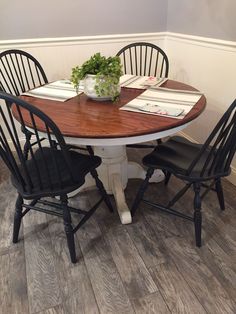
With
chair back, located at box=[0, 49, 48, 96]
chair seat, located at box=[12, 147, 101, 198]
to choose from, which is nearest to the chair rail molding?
chair back, located at box=[0, 49, 48, 96]

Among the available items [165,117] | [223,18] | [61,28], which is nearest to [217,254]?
[165,117]

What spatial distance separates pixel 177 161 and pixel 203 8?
141 cm

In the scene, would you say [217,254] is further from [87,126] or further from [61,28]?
[61,28]

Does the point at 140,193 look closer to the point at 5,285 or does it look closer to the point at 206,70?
the point at 5,285

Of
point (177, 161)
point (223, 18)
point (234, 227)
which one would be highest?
point (223, 18)

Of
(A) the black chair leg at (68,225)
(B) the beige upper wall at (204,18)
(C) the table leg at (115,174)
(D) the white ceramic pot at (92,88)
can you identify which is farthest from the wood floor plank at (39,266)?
(B) the beige upper wall at (204,18)

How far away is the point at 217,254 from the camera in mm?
1553

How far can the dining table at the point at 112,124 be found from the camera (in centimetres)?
130

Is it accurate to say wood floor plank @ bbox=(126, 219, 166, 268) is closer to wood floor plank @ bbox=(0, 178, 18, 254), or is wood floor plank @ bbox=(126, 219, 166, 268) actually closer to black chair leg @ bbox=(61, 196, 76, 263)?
black chair leg @ bbox=(61, 196, 76, 263)

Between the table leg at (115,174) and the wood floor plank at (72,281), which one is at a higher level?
the table leg at (115,174)

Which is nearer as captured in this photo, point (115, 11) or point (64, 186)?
point (64, 186)

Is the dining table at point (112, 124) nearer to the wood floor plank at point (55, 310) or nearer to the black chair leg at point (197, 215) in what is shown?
the black chair leg at point (197, 215)

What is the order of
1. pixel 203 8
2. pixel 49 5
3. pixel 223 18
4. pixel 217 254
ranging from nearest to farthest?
pixel 217 254 < pixel 223 18 < pixel 203 8 < pixel 49 5

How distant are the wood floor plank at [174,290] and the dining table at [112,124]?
413 millimetres
